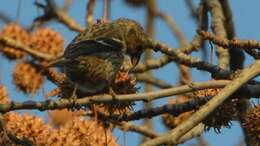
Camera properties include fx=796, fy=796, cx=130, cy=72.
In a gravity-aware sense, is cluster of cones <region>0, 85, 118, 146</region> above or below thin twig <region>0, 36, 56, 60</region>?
below

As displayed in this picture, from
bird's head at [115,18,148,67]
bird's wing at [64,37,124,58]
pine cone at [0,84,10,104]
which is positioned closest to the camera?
bird's wing at [64,37,124,58]

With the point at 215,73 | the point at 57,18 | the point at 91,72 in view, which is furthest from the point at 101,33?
the point at 57,18

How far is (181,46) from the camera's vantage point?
21.0ft

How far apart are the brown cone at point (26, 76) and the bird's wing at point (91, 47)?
7.45ft

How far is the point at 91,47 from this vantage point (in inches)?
171

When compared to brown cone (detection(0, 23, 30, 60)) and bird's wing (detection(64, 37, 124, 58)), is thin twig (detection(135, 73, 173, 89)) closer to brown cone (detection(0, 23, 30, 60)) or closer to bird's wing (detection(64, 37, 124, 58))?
brown cone (detection(0, 23, 30, 60))

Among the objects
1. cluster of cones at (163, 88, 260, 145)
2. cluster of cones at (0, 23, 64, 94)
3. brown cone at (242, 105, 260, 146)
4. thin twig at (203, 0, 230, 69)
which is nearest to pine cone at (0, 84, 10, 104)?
cluster of cones at (163, 88, 260, 145)

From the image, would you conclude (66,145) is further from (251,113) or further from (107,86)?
(251,113)

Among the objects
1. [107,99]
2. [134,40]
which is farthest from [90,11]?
[107,99]

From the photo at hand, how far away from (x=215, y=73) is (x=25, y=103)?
1327 mm

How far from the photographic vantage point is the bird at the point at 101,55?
4.15 m

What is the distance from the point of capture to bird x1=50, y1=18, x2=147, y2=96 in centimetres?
415

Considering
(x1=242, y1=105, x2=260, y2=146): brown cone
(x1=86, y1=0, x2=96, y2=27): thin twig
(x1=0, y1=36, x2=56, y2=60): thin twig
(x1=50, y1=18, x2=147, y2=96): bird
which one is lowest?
(x1=242, y1=105, x2=260, y2=146): brown cone

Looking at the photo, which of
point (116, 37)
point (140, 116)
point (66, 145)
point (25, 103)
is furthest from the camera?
point (116, 37)
